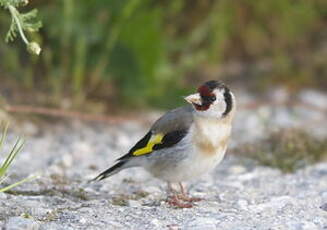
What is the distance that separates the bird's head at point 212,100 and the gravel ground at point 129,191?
1.76 ft

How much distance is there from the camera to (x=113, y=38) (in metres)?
7.02

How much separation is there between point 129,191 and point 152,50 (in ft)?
7.32

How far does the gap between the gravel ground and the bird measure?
0.18 metres

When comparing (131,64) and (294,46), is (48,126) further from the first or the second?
(294,46)

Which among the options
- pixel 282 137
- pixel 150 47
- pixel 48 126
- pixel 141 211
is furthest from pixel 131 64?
pixel 141 211

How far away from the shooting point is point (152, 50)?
708cm

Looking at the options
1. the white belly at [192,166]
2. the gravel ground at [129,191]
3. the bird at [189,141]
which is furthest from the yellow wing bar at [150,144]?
the gravel ground at [129,191]

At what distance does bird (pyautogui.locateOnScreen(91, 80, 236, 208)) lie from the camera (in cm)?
471

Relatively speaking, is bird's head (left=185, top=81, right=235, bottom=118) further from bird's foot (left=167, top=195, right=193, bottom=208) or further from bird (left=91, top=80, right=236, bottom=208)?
bird's foot (left=167, top=195, right=193, bottom=208)

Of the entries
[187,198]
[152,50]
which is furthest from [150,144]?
[152,50]

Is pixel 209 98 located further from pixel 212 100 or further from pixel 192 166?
pixel 192 166

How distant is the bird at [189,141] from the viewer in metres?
4.71

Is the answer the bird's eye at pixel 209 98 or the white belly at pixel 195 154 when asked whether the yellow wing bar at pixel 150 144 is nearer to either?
the white belly at pixel 195 154

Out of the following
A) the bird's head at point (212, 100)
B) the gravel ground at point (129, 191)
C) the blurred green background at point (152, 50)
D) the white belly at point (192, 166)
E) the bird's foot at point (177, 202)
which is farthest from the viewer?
the blurred green background at point (152, 50)
